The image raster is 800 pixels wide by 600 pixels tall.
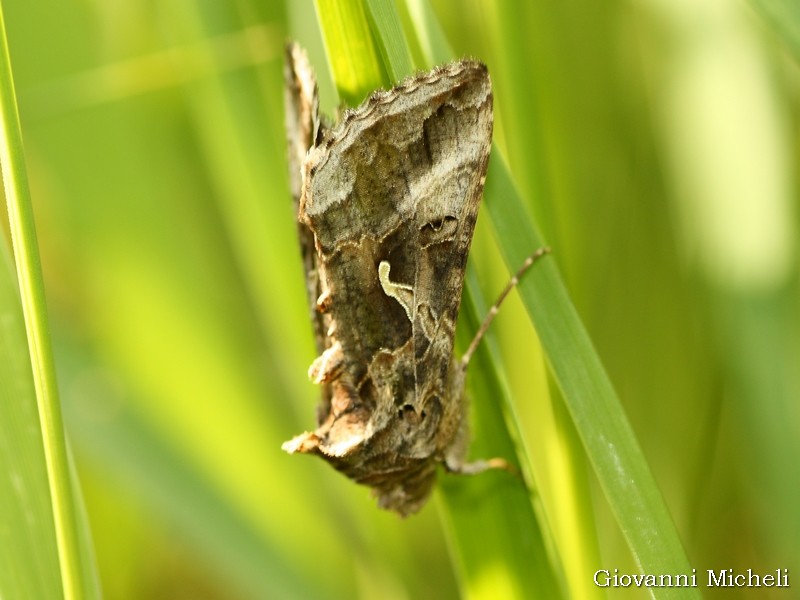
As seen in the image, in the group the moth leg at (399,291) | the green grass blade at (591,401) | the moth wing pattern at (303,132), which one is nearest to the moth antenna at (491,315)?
the green grass blade at (591,401)

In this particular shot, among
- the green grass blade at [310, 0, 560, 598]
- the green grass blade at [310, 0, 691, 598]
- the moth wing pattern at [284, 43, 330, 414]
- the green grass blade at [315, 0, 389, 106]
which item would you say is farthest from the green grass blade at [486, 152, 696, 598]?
the moth wing pattern at [284, 43, 330, 414]

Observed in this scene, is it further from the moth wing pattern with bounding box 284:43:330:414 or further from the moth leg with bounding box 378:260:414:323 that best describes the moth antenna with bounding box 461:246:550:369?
the moth wing pattern with bounding box 284:43:330:414

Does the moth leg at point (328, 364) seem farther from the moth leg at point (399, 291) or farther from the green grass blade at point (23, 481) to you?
the green grass blade at point (23, 481)

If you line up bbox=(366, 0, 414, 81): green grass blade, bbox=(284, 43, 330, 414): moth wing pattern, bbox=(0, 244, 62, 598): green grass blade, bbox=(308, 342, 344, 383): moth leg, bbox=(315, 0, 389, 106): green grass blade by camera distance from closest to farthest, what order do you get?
bbox=(0, 244, 62, 598): green grass blade < bbox=(366, 0, 414, 81): green grass blade < bbox=(315, 0, 389, 106): green grass blade < bbox=(284, 43, 330, 414): moth wing pattern < bbox=(308, 342, 344, 383): moth leg

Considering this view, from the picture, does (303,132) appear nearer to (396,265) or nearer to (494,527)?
(396,265)

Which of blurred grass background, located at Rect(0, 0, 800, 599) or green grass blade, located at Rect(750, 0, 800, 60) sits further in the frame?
blurred grass background, located at Rect(0, 0, 800, 599)

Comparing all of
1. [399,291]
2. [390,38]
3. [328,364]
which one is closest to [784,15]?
[390,38]
